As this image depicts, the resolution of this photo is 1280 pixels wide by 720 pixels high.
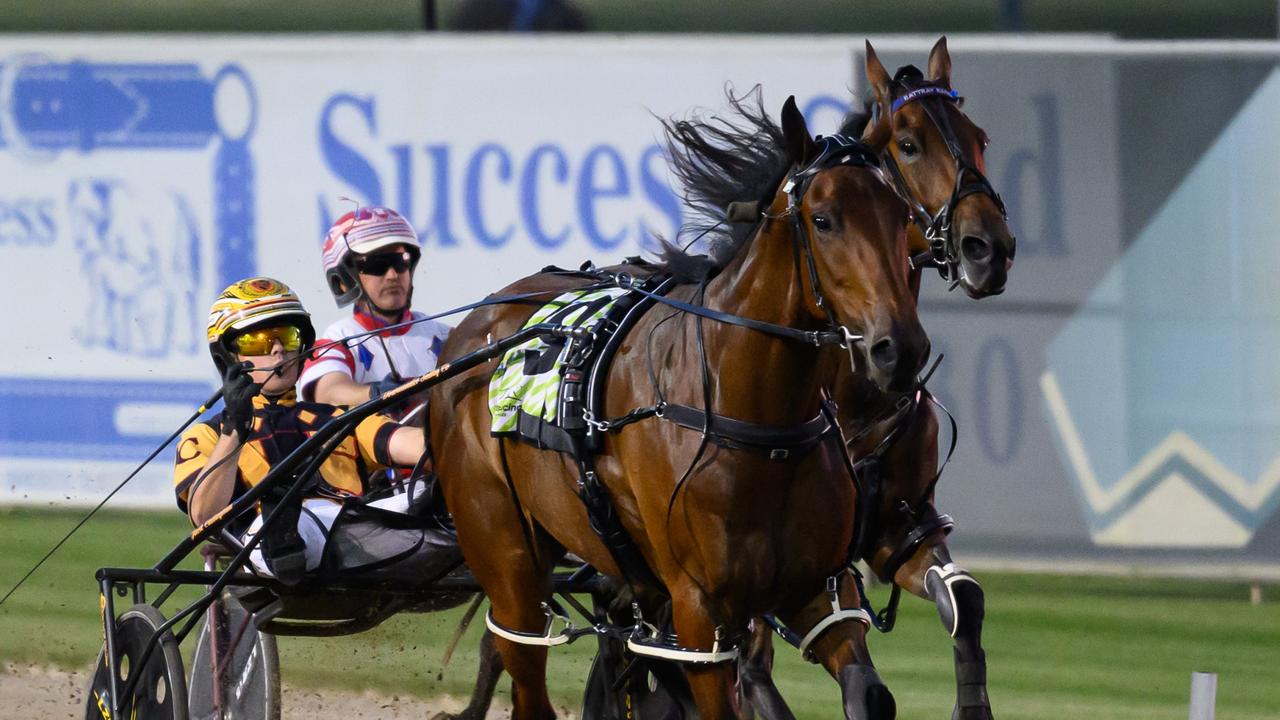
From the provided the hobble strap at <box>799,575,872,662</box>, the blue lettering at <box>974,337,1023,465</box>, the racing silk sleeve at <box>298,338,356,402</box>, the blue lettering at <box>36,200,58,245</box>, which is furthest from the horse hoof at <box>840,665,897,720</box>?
the blue lettering at <box>36,200,58,245</box>

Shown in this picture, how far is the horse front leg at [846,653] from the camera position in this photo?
3.90m

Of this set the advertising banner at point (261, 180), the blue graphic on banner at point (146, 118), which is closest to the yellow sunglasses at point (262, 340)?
the advertising banner at point (261, 180)

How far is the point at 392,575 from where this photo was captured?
4887 millimetres

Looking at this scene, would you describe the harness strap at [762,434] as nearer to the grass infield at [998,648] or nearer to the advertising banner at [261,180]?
the grass infield at [998,648]

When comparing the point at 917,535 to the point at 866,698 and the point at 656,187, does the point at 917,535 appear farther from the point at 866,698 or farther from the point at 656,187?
the point at 656,187

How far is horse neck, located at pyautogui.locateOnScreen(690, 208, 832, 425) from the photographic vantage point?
3768mm

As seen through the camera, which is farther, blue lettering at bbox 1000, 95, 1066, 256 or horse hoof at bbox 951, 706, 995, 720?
blue lettering at bbox 1000, 95, 1066, 256

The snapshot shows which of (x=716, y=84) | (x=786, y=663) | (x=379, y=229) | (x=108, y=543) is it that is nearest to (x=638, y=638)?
(x=379, y=229)

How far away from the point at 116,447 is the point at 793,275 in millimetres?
5536

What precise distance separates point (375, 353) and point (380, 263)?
25cm

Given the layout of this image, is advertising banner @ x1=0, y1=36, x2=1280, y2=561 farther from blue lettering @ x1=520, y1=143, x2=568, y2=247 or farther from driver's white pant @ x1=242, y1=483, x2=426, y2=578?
driver's white pant @ x1=242, y1=483, x2=426, y2=578

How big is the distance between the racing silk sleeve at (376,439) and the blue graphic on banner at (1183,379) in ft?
12.9

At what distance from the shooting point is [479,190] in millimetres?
8617

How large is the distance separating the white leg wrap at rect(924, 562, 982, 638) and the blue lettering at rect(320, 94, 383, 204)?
477 centimetres
